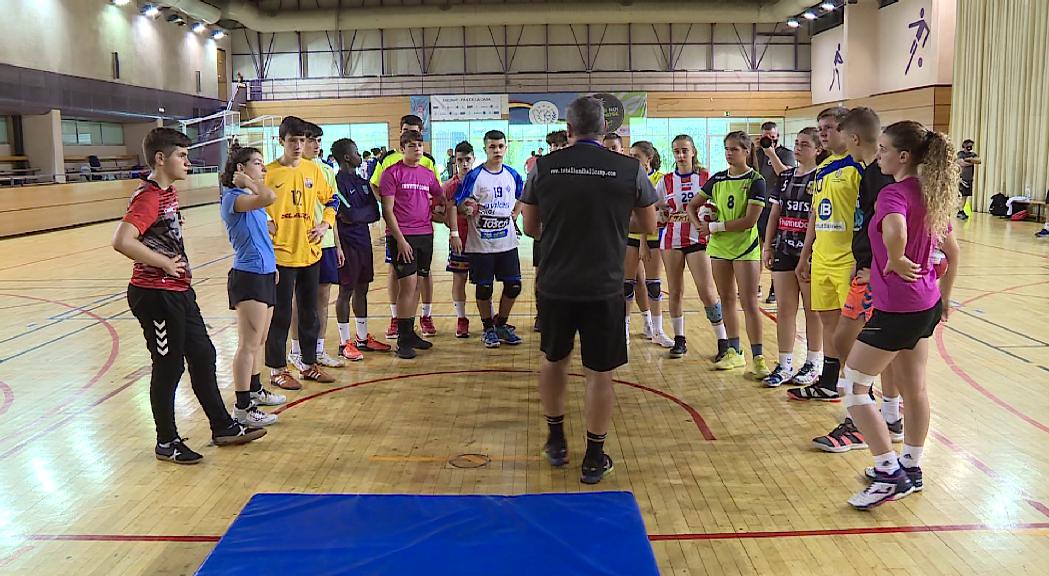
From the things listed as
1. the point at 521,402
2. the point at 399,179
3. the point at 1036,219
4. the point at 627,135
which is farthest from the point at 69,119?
the point at 1036,219

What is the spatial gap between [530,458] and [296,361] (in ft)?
8.64

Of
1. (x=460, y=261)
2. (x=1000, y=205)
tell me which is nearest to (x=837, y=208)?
(x=460, y=261)

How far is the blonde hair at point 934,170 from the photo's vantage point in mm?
3580

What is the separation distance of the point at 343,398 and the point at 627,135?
25046mm

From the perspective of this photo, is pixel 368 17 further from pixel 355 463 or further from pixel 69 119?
pixel 355 463

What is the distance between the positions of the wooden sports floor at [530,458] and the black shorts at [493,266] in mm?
620

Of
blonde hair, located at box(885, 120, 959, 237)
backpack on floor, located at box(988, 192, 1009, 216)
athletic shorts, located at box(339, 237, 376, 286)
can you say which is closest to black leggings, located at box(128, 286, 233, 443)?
athletic shorts, located at box(339, 237, 376, 286)

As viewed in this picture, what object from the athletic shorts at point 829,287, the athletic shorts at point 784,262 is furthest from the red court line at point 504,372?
the athletic shorts at point 784,262

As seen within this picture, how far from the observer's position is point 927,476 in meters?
4.25

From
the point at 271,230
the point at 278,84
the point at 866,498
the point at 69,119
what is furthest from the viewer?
the point at 278,84

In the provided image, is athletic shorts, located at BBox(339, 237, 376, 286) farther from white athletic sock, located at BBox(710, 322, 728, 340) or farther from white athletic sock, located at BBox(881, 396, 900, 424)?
white athletic sock, located at BBox(881, 396, 900, 424)

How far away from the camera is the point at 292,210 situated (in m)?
5.70

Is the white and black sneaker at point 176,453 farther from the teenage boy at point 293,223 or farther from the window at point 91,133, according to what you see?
the window at point 91,133

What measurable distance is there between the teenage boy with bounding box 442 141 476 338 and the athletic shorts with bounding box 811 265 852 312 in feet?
10.8
